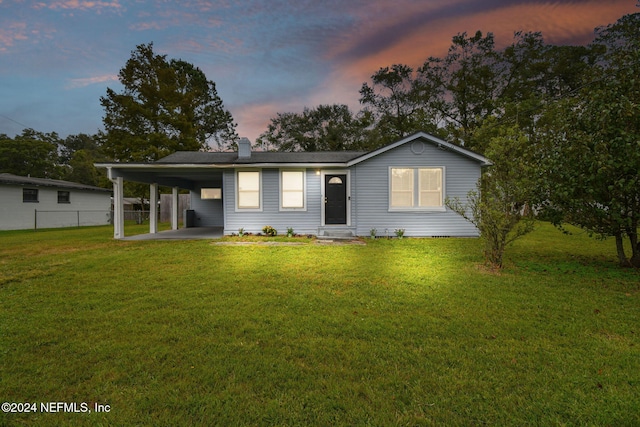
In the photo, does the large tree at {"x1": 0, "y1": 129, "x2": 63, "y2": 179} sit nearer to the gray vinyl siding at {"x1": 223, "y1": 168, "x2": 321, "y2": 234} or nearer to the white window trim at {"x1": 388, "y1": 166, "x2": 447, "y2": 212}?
the gray vinyl siding at {"x1": 223, "y1": 168, "x2": 321, "y2": 234}

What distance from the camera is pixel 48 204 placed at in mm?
16828

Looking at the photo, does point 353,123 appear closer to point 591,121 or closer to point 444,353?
point 591,121

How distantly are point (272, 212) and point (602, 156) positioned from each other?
923 centimetres

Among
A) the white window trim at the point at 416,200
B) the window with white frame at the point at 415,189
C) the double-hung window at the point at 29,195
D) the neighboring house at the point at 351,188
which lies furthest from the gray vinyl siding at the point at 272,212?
the double-hung window at the point at 29,195

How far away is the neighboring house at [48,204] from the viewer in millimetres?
15000

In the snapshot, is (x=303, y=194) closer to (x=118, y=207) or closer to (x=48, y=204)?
(x=118, y=207)

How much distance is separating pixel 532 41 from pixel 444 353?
103 ft

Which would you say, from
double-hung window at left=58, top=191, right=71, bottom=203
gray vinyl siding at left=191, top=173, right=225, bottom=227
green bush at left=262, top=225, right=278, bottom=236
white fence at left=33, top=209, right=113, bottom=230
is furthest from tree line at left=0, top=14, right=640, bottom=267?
gray vinyl siding at left=191, top=173, right=225, bottom=227

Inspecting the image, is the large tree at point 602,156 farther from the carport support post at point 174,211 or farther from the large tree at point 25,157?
the large tree at point 25,157

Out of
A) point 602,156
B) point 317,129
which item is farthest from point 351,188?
point 317,129

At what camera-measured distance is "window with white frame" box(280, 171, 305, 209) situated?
10641mm

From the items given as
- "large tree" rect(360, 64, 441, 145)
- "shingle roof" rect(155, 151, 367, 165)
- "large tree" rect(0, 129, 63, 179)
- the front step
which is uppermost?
"large tree" rect(360, 64, 441, 145)

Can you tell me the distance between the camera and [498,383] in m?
2.08

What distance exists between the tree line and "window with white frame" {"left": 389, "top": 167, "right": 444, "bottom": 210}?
842 millimetres
